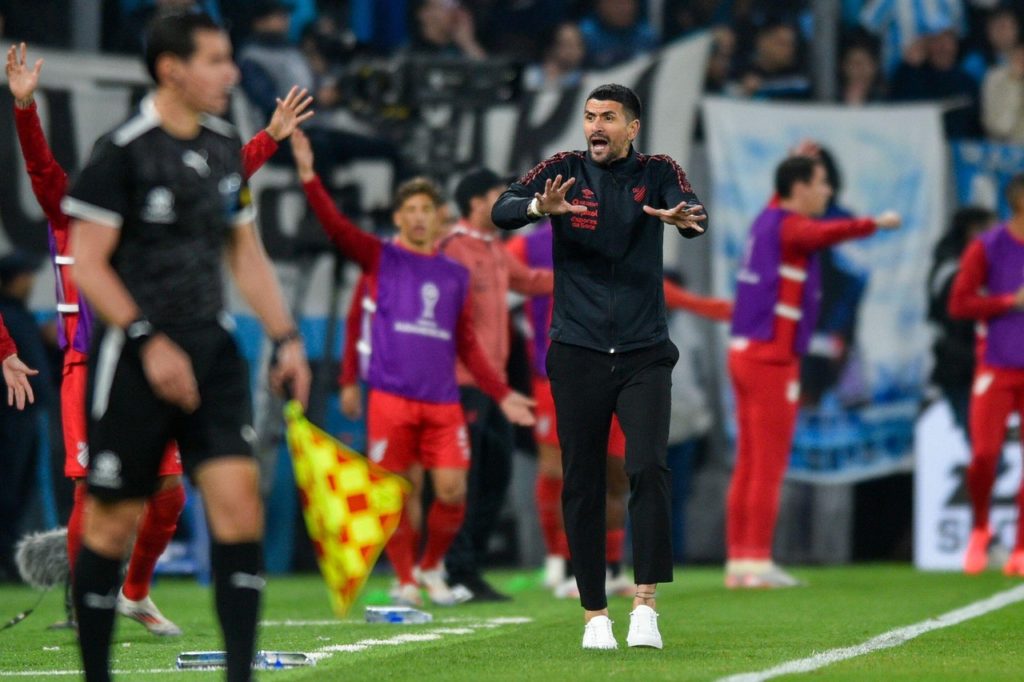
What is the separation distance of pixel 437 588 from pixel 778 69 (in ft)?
20.0

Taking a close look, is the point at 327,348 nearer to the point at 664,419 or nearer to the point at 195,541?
the point at 195,541

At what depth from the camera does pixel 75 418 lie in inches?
312

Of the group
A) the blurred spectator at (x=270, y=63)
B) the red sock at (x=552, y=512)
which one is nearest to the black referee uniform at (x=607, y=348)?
Answer: the red sock at (x=552, y=512)

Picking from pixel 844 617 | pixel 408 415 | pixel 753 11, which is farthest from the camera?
pixel 753 11

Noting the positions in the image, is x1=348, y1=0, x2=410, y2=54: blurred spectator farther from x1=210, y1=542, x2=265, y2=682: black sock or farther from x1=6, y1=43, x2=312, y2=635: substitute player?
x1=210, y1=542, x2=265, y2=682: black sock

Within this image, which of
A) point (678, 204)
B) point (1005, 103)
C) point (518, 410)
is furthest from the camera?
point (1005, 103)

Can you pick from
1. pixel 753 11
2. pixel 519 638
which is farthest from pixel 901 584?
pixel 753 11

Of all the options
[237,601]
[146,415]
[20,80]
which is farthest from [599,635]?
[20,80]

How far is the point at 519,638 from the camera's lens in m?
7.83

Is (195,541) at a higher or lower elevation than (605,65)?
lower

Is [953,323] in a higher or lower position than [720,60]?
lower

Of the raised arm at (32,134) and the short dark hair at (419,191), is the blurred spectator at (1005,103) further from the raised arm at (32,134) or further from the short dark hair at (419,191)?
the raised arm at (32,134)

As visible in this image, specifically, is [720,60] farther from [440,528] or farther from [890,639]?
[890,639]

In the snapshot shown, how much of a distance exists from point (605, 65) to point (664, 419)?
25.4ft
